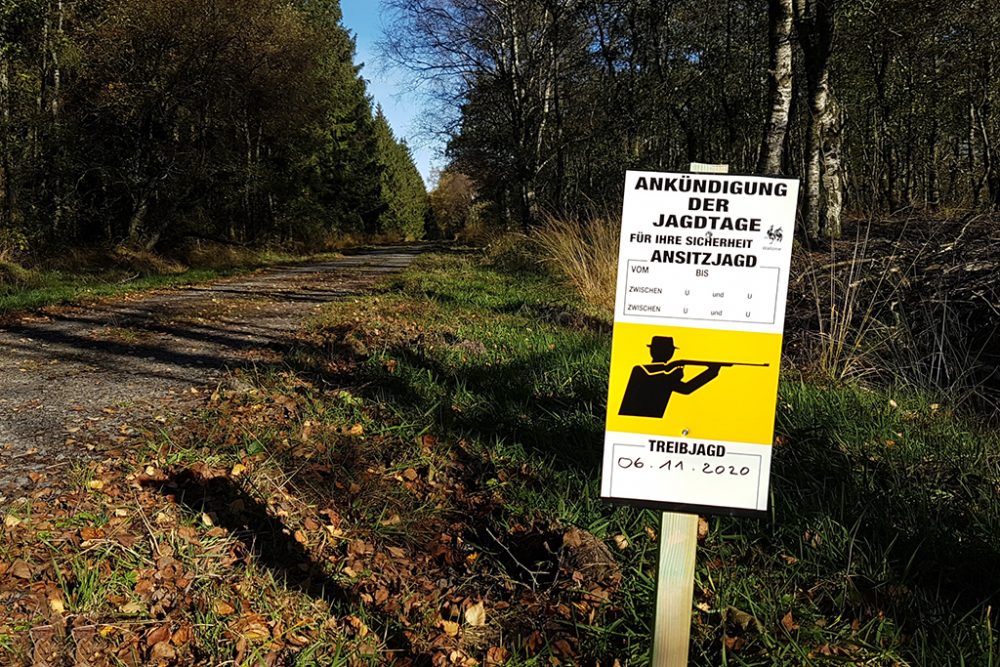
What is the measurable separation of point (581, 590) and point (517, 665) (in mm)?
359

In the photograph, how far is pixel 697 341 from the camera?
1.48m

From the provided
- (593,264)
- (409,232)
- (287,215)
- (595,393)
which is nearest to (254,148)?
(287,215)

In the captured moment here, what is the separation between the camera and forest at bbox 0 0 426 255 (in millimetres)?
12820

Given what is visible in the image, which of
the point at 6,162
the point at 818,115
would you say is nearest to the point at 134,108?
the point at 6,162

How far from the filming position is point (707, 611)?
213 cm

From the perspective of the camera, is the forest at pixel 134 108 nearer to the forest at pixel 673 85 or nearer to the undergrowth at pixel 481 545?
the forest at pixel 673 85

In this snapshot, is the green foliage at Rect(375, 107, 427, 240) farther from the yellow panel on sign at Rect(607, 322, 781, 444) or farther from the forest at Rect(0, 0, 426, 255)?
the yellow panel on sign at Rect(607, 322, 781, 444)

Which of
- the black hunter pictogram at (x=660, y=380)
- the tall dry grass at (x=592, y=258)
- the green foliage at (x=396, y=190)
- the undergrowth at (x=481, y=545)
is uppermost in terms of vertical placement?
the green foliage at (x=396, y=190)

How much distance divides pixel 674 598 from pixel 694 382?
541mm

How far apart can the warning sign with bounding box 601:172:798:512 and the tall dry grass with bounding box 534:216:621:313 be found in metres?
5.88

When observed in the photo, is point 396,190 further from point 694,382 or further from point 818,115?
point 694,382

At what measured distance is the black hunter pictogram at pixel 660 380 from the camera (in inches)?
58.2

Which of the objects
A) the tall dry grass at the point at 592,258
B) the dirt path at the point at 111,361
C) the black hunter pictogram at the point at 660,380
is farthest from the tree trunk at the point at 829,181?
the black hunter pictogram at the point at 660,380

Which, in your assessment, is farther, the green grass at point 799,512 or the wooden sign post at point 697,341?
the green grass at point 799,512
